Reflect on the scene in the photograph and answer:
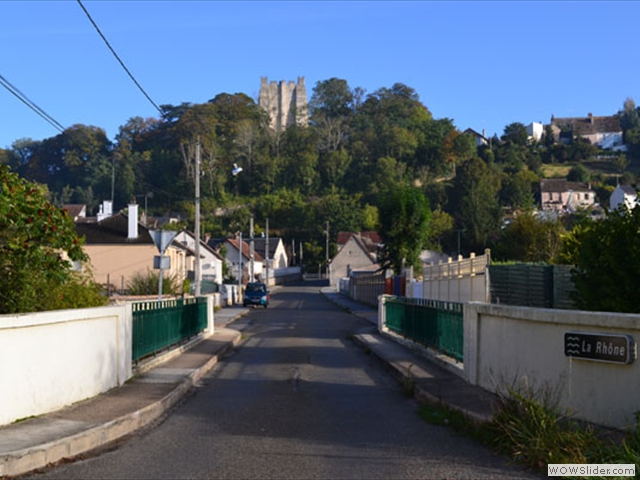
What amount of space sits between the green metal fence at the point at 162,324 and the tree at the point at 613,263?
844 cm

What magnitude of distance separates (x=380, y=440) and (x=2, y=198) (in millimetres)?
6415

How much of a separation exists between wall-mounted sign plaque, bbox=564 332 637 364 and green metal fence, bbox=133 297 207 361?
347 inches

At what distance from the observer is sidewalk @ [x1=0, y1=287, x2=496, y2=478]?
28.9 ft

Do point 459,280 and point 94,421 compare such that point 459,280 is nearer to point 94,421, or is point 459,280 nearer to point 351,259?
point 94,421

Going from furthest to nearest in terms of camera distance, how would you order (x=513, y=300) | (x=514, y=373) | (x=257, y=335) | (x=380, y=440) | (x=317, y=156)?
1. (x=317, y=156)
2. (x=257, y=335)
3. (x=513, y=300)
4. (x=514, y=373)
5. (x=380, y=440)

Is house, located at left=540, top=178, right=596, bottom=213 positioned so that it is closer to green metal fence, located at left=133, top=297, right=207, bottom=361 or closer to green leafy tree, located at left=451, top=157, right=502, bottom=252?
green leafy tree, located at left=451, top=157, right=502, bottom=252

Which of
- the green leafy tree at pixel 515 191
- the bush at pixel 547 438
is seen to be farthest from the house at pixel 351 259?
the bush at pixel 547 438

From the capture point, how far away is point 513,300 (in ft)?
86.9

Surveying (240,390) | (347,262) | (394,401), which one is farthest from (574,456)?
(347,262)

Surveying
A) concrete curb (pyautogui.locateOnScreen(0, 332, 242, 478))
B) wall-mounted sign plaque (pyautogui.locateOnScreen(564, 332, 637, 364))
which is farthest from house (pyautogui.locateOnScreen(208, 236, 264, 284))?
wall-mounted sign plaque (pyautogui.locateOnScreen(564, 332, 637, 364))

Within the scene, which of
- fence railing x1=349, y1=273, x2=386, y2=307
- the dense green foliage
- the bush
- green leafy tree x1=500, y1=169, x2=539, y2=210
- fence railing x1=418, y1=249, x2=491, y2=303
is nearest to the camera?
the bush

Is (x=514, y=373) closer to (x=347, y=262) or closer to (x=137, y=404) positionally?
(x=137, y=404)

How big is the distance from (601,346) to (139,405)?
648 centimetres

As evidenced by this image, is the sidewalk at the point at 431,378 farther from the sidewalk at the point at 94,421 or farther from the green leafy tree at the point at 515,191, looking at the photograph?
the green leafy tree at the point at 515,191
